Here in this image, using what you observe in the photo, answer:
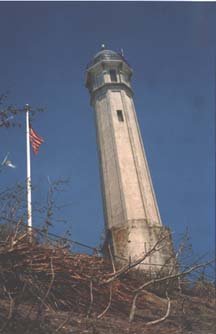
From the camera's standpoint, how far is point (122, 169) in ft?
67.8

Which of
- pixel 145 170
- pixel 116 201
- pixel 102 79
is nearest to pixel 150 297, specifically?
pixel 116 201

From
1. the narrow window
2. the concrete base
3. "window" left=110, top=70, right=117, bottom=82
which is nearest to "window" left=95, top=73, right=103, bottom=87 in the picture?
"window" left=110, top=70, right=117, bottom=82

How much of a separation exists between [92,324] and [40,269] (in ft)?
4.64

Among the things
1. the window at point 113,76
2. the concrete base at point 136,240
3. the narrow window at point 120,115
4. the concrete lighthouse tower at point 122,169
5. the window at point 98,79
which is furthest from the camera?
the window at point 113,76

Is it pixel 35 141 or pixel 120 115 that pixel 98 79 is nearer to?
pixel 120 115

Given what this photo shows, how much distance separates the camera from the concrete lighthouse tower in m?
18.0

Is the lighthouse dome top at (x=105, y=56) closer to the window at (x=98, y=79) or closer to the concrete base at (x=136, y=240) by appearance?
the window at (x=98, y=79)

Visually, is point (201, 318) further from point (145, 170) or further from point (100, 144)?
point (100, 144)

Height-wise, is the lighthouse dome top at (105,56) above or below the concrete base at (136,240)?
above

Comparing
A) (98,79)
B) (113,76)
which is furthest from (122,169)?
(113,76)

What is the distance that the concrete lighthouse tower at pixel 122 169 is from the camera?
18.0 meters

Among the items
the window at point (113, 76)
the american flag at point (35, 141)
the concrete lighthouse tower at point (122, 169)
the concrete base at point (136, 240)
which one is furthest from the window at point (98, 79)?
the concrete base at point (136, 240)

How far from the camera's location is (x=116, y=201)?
1981cm

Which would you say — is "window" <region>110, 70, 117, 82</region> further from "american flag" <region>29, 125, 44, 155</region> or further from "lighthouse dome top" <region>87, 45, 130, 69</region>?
"american flag" <region>29, 125, 44, 155</region>
